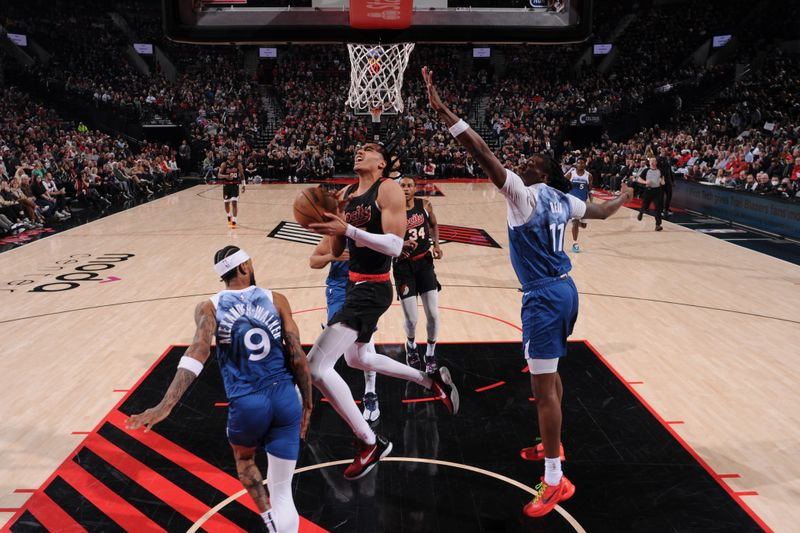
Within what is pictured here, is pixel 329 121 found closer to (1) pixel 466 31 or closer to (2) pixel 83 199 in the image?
(2) pixel 83 199

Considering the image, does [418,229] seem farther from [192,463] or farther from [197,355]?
[197,355]

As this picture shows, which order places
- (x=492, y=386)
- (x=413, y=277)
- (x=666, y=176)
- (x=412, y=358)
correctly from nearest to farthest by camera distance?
(x=492, y=386), (x=413, y=277), (x=412, y=358), (x=666, y=176)

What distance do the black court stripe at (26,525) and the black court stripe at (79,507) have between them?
0.58ft

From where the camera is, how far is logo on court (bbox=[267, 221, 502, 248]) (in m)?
13.7

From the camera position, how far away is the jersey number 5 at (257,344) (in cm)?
338

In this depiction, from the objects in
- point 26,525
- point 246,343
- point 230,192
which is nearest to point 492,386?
point 246,343

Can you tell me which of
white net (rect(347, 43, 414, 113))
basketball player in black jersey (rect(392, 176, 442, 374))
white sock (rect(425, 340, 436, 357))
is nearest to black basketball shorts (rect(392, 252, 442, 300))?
basketball player in black jersey (rect(392, 176, 442, 374))

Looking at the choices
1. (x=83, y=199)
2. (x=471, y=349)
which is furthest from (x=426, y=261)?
(x=83, y=199)

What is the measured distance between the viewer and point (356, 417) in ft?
14.5

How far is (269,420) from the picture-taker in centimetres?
339

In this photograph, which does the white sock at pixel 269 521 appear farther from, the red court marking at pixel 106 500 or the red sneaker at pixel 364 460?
the red sneaker at pixel 364 460

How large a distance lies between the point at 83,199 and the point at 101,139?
19.8 feet

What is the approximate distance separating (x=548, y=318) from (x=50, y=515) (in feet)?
11.0

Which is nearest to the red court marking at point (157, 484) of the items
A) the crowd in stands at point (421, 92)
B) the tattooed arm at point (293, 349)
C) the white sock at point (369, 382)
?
the tattooed arm at point (293, 349)
